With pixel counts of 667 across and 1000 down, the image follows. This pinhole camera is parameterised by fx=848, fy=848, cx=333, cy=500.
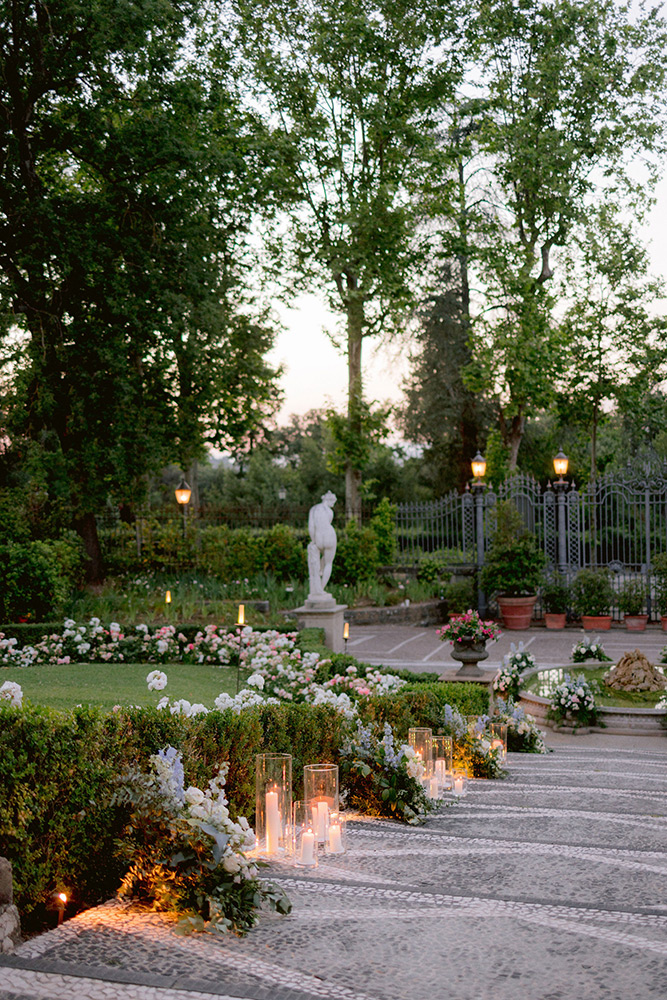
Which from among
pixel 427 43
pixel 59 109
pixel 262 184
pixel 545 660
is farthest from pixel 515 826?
pixel 427 43

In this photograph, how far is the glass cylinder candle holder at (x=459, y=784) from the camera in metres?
5.12

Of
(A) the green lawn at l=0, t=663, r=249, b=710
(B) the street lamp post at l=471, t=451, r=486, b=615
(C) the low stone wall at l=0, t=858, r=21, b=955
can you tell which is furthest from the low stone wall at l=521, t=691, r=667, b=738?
(B) the street lamp post at l=471, t=451, r=486, b=615

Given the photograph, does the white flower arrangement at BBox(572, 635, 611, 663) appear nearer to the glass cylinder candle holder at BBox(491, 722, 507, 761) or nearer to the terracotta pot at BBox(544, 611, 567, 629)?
the glass cylinder candle holder at BBox(491, 722, 507, 761)

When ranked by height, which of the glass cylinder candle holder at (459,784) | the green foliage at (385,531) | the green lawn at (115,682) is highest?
the green foliage at (385,531)

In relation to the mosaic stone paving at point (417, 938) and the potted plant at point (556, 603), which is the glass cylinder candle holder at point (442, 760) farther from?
the potted plant at point (556, 603)

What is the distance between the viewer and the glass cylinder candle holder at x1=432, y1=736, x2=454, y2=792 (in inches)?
198

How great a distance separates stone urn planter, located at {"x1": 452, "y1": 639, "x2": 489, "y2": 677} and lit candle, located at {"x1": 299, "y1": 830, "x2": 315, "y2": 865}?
527 cm

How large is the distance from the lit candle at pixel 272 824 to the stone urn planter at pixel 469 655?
5213 millimetres

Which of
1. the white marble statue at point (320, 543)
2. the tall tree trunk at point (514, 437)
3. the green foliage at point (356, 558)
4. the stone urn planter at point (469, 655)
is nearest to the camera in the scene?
the stone urn planter at point (469, 655)

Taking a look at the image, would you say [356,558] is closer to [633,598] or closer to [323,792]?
[633,598]

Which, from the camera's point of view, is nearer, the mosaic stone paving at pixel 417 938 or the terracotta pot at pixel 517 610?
the mosaic stone paving at pixel 417 938

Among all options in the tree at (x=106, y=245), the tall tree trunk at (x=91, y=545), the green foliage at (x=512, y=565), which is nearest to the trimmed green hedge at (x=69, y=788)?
the tree at (x=106, y=245)

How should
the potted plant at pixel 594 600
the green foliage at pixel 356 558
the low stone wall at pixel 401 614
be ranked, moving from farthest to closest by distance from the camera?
the green foliage at pixel 356 558, the low stone wall at pixel 401 614, the potted plant at pixel 594 600

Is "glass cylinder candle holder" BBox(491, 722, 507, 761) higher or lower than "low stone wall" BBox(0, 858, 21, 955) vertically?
lower
